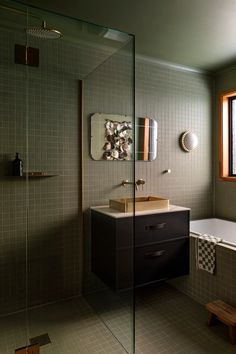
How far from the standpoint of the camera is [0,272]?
228 centimetres

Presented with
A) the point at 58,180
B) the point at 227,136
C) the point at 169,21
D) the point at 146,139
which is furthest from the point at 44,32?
the point at 227,136

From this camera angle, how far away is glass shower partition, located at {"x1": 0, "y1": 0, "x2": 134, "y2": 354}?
210 centimetres

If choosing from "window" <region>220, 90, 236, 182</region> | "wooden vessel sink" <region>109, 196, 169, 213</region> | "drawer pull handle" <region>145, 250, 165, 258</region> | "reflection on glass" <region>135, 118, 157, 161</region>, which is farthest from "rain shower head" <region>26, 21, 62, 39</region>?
"window" <region>220, 90, 236, 182</region>

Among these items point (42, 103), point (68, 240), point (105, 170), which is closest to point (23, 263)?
point (68, 240)

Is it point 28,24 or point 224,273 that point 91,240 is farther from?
point 28,24

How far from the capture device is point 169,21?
88.2 inches

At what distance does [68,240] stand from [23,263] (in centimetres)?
44

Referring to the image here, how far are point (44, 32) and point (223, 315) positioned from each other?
2.58 m


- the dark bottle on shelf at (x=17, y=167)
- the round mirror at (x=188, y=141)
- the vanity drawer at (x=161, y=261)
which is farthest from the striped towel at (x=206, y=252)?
the dark bottle on shelf at (x=17, y=167)

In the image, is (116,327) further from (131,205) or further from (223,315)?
(131,205)

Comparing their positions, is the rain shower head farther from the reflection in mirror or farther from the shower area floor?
the shower area floor

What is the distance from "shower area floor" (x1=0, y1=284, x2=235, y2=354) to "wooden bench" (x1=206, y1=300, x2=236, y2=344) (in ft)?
0.21

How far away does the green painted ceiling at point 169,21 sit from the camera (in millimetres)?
2006

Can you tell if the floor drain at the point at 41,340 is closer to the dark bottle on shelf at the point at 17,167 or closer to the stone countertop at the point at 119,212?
the stone countertop at the point at 119,212
